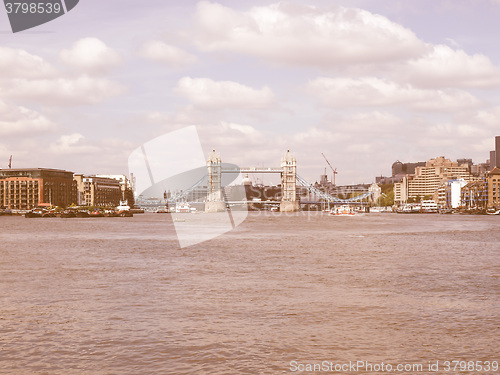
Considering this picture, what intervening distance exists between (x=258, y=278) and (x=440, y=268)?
9365mm

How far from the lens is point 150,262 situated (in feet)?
107

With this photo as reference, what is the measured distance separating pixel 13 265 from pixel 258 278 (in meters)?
A: 13.0

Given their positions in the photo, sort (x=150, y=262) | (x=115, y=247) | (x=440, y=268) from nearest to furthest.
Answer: (x=440, y=268) → (x=150, y=262) → (x=115, y=247)

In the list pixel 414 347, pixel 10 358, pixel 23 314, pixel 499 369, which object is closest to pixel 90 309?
pixel 23 314

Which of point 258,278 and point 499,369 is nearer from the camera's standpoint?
point 499,369

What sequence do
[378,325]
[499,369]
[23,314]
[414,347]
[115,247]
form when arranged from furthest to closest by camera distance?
[115,247], [23,314], [378,325], [414,347], [499,369]

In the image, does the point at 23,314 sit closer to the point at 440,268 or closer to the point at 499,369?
the point at 499,369

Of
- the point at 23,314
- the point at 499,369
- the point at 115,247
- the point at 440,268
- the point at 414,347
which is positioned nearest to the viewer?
the point at 499,369

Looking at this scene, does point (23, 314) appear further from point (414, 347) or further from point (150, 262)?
point (150, 262)

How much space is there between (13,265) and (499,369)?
81.2ft

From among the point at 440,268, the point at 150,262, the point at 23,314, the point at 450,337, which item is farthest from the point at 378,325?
the point at 150,262

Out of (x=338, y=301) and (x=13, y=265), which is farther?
(x=13, y=265)

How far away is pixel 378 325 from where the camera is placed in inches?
→ 608

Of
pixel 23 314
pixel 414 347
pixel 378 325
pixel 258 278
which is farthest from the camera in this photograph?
pixel 258 278
